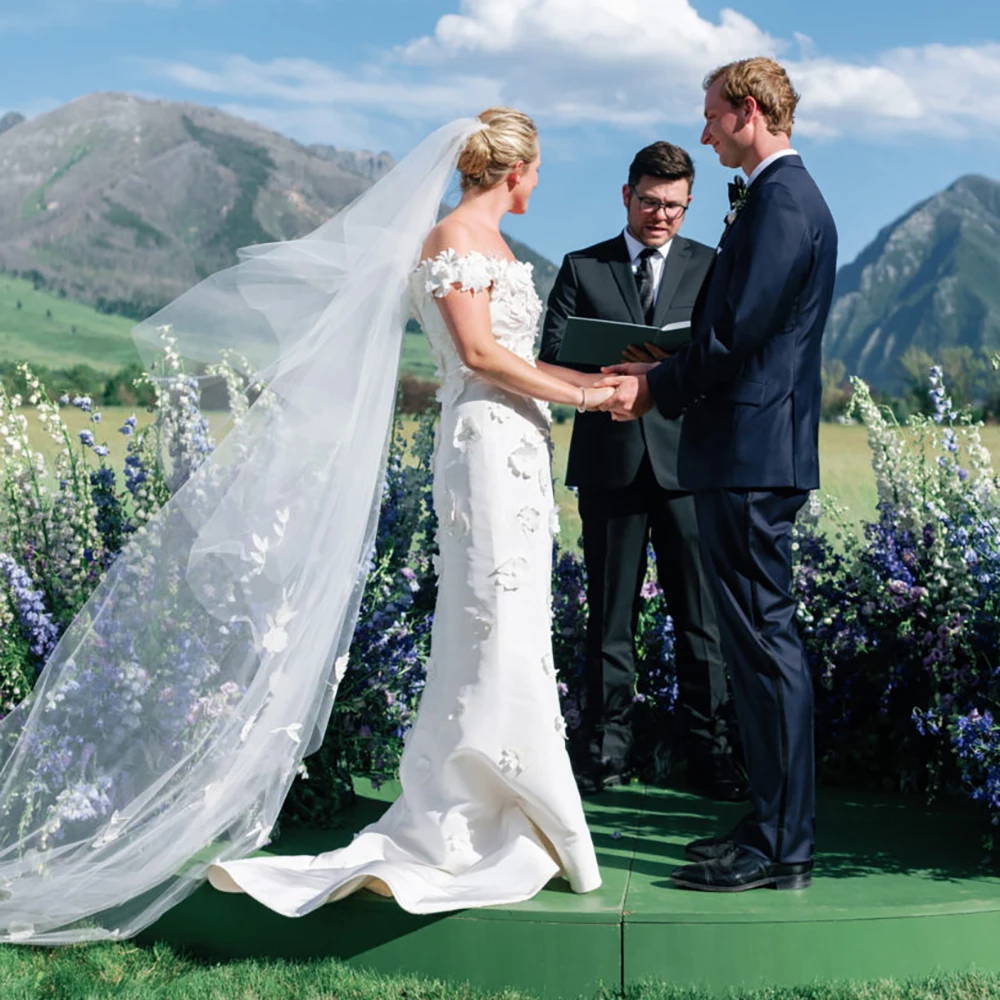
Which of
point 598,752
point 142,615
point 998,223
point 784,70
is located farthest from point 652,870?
point 998,223

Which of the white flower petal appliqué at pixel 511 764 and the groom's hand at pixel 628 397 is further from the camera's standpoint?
the groom's hand at pixel 628 397

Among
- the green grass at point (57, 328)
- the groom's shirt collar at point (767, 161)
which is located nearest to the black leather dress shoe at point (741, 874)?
the groom's shirt collar at point (767, 161)

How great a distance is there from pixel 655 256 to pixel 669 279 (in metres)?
0.11

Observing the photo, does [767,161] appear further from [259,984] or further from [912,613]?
[259,984]

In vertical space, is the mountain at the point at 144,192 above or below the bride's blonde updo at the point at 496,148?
above

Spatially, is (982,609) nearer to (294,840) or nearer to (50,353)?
(294,840)

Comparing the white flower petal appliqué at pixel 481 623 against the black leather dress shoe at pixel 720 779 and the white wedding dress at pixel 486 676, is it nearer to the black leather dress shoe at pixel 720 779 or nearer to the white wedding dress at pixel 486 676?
the white wedding dress at pixel 486 676

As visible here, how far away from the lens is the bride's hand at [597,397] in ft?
13.3

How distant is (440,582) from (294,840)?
1133 millimetres

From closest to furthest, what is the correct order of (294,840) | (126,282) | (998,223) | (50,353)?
(294,840) < (50,353) < (126,282) < (998,223)

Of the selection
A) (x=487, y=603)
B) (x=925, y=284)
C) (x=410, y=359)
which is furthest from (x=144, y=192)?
(x=487, y=603)

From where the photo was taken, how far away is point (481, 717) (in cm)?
384

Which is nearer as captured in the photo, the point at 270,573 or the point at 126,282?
the point at 270,573

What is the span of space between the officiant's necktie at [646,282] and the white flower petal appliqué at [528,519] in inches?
54.1
